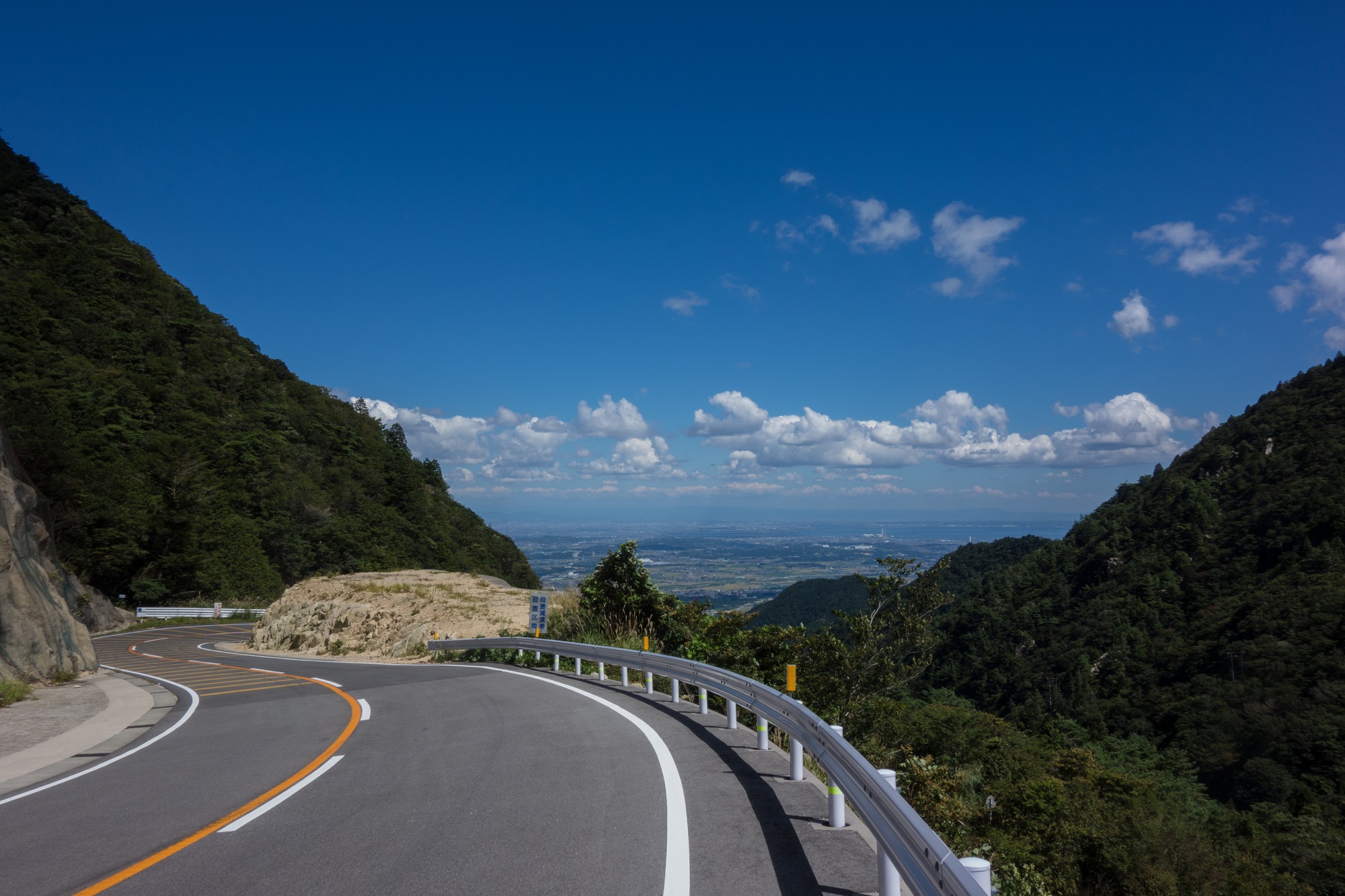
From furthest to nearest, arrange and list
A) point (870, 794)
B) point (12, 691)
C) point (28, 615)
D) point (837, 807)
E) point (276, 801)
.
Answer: point (28, 615) → point (12, 691) → point (276, 801) → point (837, 807) → point (870, 794)

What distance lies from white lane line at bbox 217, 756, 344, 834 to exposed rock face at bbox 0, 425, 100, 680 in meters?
9.44

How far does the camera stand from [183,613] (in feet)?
144

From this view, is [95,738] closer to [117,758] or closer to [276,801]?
[117,758]

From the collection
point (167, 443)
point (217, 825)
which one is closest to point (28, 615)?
point (217, 825)

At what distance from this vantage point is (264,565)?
57.3 m

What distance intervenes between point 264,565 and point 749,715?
187 feet

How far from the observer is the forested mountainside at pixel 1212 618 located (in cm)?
7250

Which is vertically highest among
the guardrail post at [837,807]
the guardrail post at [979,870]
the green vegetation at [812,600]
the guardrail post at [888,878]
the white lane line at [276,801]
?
the guardrail post at [979,870]

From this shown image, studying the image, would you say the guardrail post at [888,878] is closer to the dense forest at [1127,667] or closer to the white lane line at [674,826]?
the white lane line at [674,826]

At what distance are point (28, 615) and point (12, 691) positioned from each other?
281 cm

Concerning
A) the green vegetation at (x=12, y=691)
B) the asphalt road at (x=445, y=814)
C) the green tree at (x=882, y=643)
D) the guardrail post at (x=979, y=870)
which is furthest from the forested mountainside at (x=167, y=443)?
the guardrail post at (x=979, y=870)

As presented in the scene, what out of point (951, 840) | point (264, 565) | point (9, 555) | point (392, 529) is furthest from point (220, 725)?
point (392, 529)

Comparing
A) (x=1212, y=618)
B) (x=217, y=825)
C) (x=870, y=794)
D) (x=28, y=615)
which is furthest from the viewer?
(x=1212, y=618)

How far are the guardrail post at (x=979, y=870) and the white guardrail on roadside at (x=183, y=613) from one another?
4743 centimetres
